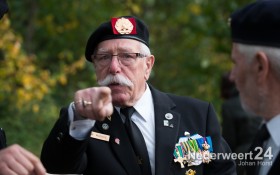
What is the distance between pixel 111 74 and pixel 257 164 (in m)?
1.37

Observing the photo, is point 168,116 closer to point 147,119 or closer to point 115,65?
point 147,119

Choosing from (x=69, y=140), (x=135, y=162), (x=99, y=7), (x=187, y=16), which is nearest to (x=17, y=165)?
(x=69, y=140)

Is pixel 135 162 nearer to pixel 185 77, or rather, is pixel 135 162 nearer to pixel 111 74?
pixel 111 74

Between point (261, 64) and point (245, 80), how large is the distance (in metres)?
0.14

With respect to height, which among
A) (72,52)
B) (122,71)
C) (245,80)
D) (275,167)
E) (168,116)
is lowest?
(72,52)

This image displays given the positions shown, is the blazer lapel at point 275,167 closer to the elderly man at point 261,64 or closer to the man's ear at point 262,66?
the elderly man at point 261,64

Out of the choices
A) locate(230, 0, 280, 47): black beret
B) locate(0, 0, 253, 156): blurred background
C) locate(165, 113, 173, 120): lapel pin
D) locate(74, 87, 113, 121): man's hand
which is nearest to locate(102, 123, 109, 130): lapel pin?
locate(165, 113, 173, 120): lapel pin

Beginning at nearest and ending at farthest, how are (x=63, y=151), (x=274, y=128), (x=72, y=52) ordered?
(x=274, y=128) → (x=63, y=151) → (x=72, y=52)

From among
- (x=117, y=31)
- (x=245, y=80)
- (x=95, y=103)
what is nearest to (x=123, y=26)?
(x=117, y=31)

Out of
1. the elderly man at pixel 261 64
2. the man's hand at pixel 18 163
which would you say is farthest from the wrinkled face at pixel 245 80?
the man's hand at pixel 18 163

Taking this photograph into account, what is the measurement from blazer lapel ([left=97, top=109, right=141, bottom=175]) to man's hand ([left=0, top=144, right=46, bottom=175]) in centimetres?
100

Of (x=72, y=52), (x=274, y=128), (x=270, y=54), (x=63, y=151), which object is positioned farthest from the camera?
(x=72, y=52)

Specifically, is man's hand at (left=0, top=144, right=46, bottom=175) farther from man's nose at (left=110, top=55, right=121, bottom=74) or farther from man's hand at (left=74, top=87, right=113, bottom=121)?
man's nose at (left=110, top=55, right=121, bottom=74)

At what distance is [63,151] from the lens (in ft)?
12.2
